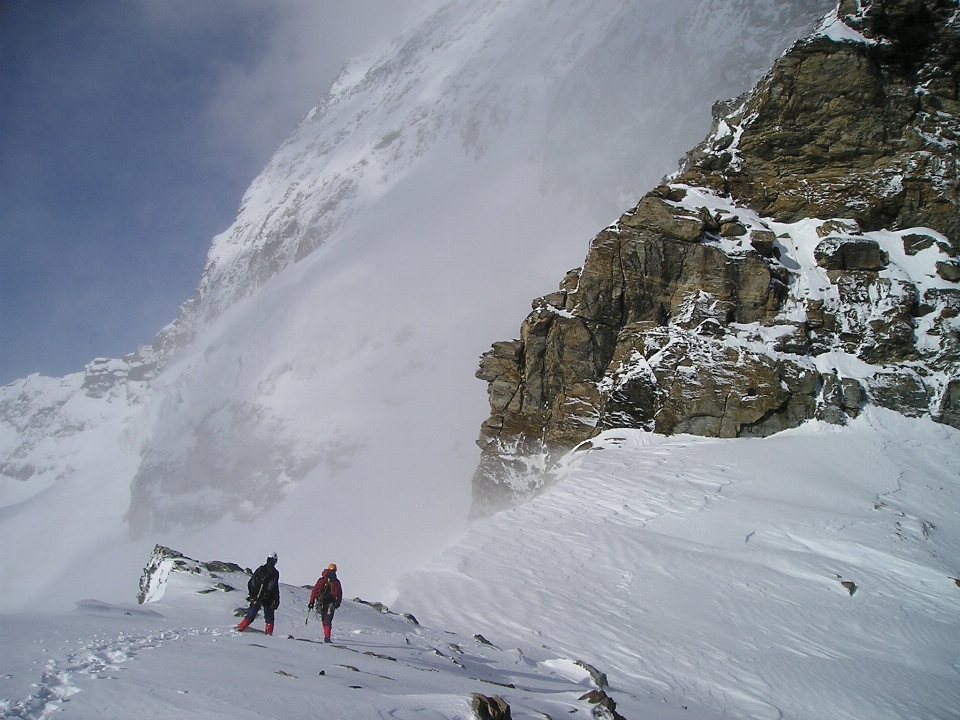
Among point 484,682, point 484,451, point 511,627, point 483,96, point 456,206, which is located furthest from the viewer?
point 483,96

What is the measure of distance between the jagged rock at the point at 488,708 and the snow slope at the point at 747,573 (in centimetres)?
519

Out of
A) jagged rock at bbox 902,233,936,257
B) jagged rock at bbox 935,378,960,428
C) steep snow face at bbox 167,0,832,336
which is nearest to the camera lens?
jagged rock at bbox 935,378,960,428

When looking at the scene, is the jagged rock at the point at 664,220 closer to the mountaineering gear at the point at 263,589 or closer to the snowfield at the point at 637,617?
the snowfield at the point at 637,617

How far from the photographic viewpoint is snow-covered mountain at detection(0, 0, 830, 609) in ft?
303

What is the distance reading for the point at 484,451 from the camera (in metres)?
32.8

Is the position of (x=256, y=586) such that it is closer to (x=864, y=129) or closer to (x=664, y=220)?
(x=664, y=220)

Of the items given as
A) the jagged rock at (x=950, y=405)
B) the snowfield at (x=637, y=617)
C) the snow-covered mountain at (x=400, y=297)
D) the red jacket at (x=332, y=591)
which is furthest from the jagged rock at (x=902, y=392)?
the snow-covered mountain at (x=400, y=297)

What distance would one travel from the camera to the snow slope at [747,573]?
11.6 metres

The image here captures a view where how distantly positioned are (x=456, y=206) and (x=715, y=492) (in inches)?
4231

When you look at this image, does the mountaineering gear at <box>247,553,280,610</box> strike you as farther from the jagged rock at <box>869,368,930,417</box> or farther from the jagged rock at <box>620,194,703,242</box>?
the jagged rock at <box>869,368,930,417</box>

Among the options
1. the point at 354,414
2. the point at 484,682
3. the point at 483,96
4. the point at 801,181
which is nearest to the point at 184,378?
the point at 354,414

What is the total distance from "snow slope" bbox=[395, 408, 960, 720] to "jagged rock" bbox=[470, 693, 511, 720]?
17.0ft

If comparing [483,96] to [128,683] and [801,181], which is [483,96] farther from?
[128,683]

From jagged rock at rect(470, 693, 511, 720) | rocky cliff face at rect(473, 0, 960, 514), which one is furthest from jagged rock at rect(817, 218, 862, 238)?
jagged rock at rect(470, 693, 511, 720)
